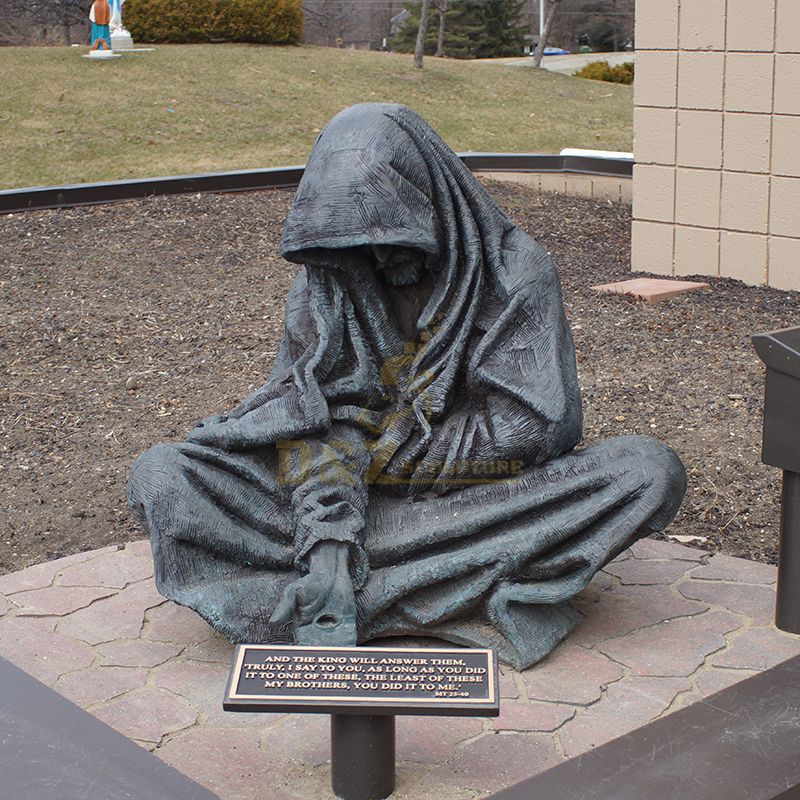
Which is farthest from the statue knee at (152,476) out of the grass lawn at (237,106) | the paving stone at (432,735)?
the grass lawn at (237,106)

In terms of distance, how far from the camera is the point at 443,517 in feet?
13.7

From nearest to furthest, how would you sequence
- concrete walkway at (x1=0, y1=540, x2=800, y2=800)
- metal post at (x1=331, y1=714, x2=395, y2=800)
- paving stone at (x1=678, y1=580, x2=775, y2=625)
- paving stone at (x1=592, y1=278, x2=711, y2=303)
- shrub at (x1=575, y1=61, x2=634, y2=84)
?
metal post at (x1=331, y1=714, x2=395, y2=800)
concrete walkway at (x1=0, y1=540, x2=800, y2=800)
paving stone at (x1=678, y1=580, x2=775, y2=625)
paving stone at (x1=592, y1=278, x2=711, y2=303)
shrub at (x1=575, y1=61, x2=634, y2=84)

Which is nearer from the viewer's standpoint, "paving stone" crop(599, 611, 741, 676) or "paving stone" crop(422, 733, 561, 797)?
"paving stone" crop(422, 733, 561, 797)

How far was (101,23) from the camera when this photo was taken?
18203mm

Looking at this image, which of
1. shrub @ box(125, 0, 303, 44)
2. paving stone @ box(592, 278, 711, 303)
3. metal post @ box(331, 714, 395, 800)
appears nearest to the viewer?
metal post @ box(331, 714, 395, 800)

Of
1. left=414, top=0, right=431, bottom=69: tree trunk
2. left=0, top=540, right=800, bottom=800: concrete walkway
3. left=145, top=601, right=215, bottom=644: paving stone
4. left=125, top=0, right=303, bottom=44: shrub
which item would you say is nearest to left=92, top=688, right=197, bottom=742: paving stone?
left=0, top=540, right=800, bottom=800: concrete walkway

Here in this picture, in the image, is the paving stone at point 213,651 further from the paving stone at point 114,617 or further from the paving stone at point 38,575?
the paving stone at point 38,575

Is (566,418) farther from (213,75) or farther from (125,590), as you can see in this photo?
(213,75)

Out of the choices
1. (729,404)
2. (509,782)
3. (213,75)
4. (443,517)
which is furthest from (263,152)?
(509,782)

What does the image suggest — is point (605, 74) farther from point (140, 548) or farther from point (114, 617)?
point (114, 617)

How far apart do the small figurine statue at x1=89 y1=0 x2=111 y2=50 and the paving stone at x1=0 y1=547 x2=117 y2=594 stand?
14.5 meters

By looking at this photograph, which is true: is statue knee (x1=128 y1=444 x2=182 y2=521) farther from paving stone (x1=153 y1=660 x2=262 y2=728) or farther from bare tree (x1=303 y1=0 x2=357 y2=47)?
bare tree (x1=303 y1=0 x2=357 y2=47)

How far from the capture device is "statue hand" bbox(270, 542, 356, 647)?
3861 millimetres

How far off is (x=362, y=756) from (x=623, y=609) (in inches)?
57.0
